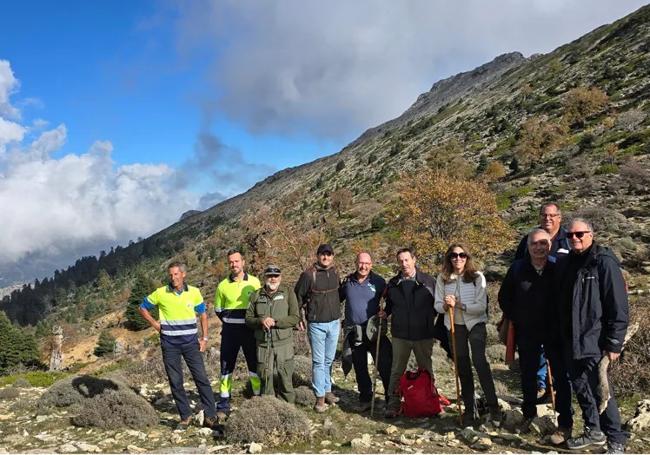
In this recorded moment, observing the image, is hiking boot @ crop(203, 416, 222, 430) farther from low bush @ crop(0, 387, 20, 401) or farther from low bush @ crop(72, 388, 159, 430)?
low bush @ crop(0, 387, 20, 401)

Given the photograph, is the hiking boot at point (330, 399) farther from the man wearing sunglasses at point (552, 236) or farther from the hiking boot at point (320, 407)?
the man wearing sunglasses at point (552, 236)

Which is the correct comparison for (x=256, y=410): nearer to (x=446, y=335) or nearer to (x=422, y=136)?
(x=446, y=335)

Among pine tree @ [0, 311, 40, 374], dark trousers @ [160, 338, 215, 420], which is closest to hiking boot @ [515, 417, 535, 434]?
dark trousers @ [160, 338, 215, 420]

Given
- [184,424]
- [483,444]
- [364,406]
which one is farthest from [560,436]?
[184,424]

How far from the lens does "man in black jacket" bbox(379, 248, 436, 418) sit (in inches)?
252

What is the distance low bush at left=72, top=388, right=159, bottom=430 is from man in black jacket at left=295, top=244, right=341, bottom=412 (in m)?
2.54

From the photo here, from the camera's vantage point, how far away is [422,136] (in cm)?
7950

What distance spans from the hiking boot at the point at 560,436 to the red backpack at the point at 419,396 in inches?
61.4

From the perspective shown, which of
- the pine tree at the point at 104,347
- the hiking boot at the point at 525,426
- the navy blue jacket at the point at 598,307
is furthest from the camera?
the pine tree at the point at 104,347

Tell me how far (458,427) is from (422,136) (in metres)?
77.0

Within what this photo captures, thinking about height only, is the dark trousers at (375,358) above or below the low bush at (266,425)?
above

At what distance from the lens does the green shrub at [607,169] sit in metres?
27.9

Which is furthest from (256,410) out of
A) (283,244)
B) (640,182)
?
(640,182)

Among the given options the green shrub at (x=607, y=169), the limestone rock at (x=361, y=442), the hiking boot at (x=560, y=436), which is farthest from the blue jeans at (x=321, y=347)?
the green shrub at (x=607, y=169)
